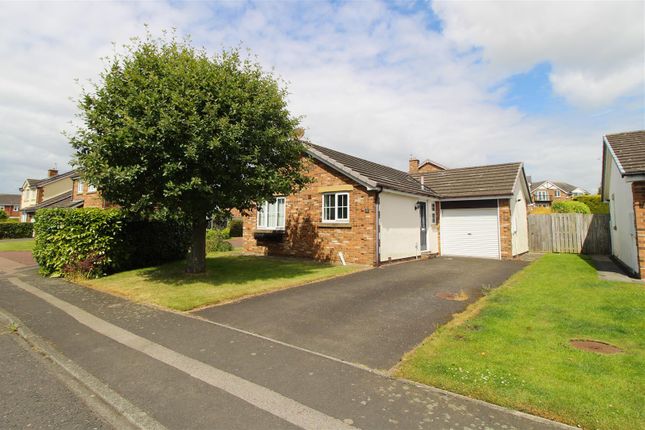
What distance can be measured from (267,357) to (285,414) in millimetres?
1468

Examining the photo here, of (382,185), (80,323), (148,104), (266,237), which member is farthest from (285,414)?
(266,237)

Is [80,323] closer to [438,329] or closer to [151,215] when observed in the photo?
[151,215]

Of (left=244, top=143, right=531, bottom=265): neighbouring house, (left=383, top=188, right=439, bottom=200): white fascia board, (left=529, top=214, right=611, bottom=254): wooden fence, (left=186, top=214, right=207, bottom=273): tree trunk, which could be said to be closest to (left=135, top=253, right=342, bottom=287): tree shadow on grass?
(left=186, top=214, right=207, bottom=273): tree trunk

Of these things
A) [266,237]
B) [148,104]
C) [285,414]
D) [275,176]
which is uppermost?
[148,104]

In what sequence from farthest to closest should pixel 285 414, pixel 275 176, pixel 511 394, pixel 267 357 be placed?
pixel 275 176 < pixel 267 357 < pixel 511 394 < pixel 285 414

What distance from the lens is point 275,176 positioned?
10219 millimetres

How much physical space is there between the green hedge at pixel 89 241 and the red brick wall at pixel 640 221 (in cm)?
1695

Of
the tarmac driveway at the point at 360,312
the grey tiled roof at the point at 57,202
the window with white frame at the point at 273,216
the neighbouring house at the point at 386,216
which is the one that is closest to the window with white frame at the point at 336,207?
the neighbouring house at the point at 386,216

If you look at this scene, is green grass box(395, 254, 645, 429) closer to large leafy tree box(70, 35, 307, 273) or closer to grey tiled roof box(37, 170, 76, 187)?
large leafy tree box(70, 35, 307, 273)

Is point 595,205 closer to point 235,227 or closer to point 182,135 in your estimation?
point 235,227

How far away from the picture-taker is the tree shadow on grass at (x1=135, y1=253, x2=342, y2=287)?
1058 cm

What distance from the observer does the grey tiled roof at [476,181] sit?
17.1 metres

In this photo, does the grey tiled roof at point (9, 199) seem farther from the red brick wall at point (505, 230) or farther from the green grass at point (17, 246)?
the red brick wall at point (505, 230)

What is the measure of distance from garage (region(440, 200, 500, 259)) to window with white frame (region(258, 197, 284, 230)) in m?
8.87
